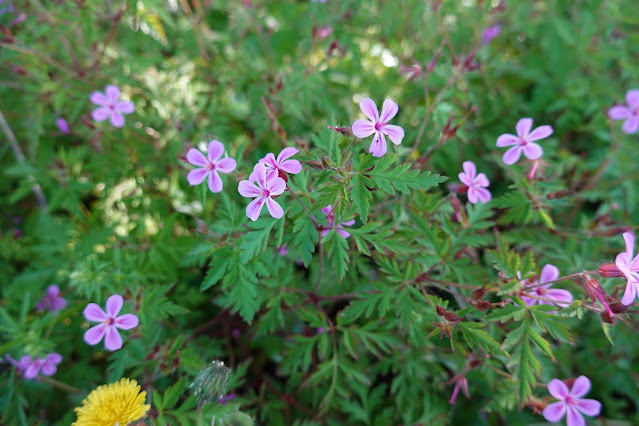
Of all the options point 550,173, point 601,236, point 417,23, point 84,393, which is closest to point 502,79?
point 417,23

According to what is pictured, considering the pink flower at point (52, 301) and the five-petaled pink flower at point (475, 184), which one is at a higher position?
the five-petaled pink flower at point (475, 184)

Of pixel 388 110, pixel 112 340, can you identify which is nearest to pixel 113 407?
pixel 112 340

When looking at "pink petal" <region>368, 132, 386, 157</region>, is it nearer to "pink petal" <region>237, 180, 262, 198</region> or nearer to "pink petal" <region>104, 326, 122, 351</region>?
"pink petal" <region>237, 180, 262, 198</region>

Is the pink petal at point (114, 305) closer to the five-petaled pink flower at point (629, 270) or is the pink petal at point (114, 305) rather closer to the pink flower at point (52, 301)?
the pink flower at point (52, 301)

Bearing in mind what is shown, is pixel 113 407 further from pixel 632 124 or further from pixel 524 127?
pixel 632 124

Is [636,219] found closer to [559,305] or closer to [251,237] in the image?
[559,305]

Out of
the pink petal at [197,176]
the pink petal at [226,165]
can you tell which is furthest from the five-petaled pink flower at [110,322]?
the pink petal at [226,165]

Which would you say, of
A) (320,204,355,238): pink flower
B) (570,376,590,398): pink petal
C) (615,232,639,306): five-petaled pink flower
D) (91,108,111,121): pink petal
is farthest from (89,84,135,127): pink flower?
(570,376,590,398): pink petal
